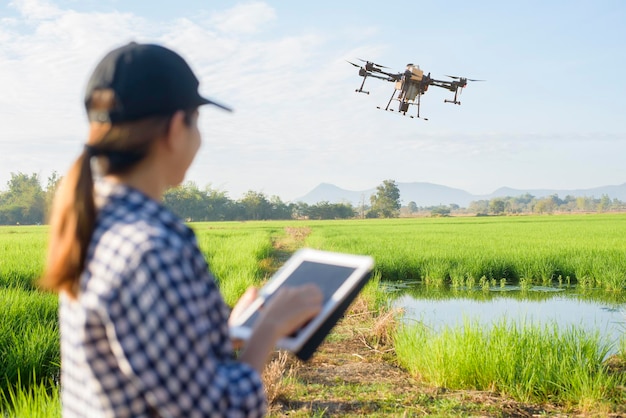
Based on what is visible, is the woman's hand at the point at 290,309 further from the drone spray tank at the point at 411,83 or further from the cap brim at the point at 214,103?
the drone spray tank at the point at 411,83

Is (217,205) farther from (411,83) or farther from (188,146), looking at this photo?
(188,146)

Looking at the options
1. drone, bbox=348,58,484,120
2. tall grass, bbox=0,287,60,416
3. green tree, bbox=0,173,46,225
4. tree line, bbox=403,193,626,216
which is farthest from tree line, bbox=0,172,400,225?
tall grass, bbox=0,287,60,416

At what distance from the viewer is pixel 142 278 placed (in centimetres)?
91

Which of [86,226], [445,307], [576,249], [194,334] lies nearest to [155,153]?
[86,226]

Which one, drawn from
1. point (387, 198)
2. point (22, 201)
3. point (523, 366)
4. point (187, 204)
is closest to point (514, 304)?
point (523, 366)

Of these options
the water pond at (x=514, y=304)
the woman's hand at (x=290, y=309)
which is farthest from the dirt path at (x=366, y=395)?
the woman's hand at (x=290, y=309)

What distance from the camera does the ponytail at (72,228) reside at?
3.27ft

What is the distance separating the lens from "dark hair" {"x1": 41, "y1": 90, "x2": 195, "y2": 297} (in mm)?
1001

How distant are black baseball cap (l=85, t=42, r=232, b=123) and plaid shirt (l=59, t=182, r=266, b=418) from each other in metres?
0.13

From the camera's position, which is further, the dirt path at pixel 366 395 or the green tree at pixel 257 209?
the green tree at pixel 257 209

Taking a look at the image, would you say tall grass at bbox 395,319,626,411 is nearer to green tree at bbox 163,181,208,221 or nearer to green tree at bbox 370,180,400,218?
green tree at bbox 163,181,208,221

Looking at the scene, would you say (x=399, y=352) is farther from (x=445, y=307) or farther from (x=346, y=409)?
(x=445, y=307)

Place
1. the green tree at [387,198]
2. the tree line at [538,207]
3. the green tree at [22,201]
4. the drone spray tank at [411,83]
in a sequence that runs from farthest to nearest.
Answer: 1. the tree line at [538,207]
2. the green tree at [387,198]
3. the green tree at [22,201]
4. the drone spray tank at [411,83]

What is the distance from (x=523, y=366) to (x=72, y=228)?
4.14 m
